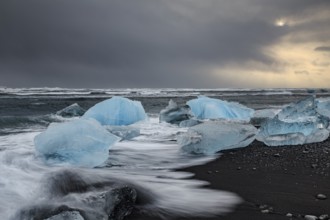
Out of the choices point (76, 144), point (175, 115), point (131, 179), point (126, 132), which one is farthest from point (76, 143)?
point (175, 115)

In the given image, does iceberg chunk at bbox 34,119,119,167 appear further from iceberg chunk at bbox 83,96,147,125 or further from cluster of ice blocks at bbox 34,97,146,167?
iceberg chunk at bbox 83,96,147,125

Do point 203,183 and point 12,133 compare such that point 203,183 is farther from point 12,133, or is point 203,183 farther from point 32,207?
point 12,133

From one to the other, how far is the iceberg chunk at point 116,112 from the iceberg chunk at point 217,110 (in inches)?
62.5

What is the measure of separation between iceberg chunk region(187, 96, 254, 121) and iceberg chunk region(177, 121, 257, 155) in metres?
4.03

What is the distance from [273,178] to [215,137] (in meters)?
1.92

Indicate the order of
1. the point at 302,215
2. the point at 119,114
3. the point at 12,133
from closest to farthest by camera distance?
the point at 302,215
the point at 12,133
the point at 119,114

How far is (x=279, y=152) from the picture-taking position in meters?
5.71

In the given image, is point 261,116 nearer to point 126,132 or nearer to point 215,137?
point 126,132

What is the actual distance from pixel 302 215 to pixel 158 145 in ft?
13.7

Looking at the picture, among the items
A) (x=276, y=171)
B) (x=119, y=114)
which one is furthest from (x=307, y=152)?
(x=119, y=114)

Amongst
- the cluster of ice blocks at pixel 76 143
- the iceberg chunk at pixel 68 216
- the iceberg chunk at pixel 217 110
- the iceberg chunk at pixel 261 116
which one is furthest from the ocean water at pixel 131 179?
the iceberg chunk at pixel 261 116

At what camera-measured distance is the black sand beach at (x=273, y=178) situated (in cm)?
318

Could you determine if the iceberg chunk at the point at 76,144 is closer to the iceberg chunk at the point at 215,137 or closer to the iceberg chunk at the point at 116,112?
the iceberg chunk at the point at 215,137

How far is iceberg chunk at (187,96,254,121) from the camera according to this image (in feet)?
34.3
